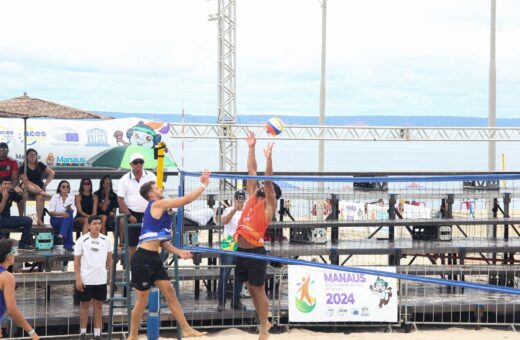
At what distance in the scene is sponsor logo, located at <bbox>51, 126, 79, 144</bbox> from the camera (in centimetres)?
1780

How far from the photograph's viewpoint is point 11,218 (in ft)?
42.9

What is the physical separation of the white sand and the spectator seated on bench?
2.13m

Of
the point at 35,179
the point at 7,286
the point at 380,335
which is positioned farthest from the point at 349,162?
the point at 7,286

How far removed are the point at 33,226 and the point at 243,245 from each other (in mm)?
4353

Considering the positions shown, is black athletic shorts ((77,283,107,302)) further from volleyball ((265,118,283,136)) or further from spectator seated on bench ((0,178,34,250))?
volleyball ((265,118,283,136))

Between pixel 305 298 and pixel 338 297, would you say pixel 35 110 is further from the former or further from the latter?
pixel 338 297

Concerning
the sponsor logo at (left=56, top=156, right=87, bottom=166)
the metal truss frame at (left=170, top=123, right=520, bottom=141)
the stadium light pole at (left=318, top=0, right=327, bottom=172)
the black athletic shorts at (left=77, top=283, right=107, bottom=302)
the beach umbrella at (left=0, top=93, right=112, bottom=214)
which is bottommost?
the black athletic shorts at (left=77, top=283, right=107, bottom=302)

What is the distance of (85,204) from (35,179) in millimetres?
1038

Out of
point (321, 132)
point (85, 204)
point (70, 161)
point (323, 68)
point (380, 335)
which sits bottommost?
point (380, 335)

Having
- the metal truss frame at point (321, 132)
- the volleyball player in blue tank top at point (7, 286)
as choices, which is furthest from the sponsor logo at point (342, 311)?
the metal truss frame at point (321, 132)

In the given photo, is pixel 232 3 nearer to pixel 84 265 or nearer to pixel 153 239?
pixel 84 265

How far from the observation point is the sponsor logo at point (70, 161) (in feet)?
57.0

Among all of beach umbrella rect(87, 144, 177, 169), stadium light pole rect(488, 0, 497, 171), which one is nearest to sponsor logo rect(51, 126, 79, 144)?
beach umbrella rect(87, 144, 177, 169)

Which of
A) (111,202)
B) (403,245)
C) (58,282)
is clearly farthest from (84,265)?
(403,245)
